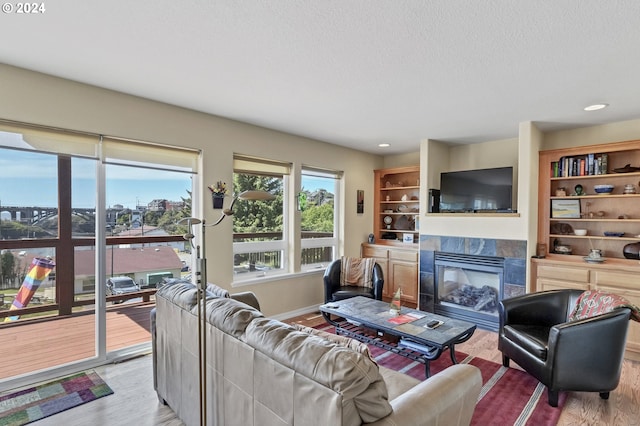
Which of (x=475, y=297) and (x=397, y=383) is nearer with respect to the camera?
(x=397, y=383)

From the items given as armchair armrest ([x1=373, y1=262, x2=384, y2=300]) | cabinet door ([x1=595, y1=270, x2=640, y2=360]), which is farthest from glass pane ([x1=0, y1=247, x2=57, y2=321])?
cabinet door ([x1=595, y1=270, x2=640, y2=360])

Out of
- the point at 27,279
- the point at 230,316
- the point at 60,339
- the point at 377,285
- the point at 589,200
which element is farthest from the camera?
the point at 377,285

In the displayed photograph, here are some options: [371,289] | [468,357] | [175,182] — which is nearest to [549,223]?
[468,357]

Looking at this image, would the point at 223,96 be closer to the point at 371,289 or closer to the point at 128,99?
the point at 128,99

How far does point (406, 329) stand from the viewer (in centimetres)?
282

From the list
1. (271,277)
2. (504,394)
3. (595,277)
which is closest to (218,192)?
(271,277)

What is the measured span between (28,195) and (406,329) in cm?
339

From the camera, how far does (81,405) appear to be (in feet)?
7.68

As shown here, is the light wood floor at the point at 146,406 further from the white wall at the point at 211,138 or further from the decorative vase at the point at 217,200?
the decorative vase at the point at 217,200

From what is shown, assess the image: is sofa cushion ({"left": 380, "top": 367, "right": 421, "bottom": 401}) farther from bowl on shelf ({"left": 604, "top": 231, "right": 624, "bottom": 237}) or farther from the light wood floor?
bowl on shelf ({"left": 604, "top": 231, "right": 624, "bottom": 237})

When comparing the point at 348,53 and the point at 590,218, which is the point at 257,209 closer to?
the point at 348,53

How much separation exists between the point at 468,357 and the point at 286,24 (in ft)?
11.2

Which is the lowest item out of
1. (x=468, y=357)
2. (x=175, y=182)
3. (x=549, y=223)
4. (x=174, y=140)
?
(x=468, y=357)

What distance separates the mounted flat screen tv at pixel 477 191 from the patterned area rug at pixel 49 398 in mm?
4401
